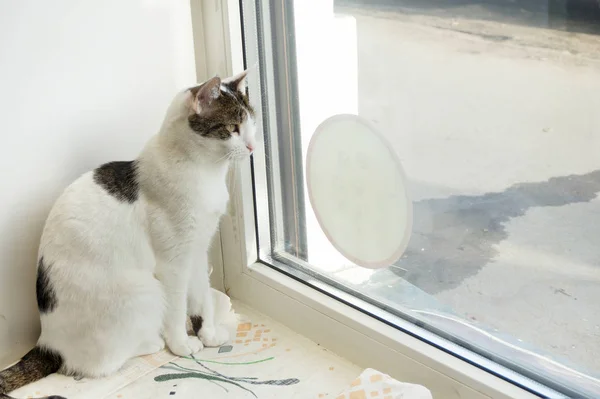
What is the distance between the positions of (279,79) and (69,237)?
55 cm

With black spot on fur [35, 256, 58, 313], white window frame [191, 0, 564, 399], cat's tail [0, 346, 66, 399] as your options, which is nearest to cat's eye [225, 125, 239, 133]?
white window frame [191, 0, 564, 399]

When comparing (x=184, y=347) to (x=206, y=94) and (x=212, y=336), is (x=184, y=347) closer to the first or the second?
(x=212, y=336)

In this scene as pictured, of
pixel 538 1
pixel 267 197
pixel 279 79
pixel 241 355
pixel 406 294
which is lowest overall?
pixel 241 355

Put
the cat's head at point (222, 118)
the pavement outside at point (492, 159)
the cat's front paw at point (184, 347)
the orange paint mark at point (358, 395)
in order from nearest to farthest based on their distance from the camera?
the pavement outside at point (492, 159) → the orange paint mark at point (358, 395) → the cat's head at point (222, 118) → the cat's front paw at point (184, 347)

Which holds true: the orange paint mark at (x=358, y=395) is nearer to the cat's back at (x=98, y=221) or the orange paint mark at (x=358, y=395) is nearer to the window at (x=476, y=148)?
the window at (x=476, y=148)

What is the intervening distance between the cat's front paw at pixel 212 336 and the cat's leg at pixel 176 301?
13 mm

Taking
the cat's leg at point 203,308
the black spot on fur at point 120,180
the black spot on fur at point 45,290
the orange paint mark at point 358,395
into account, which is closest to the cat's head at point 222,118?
the black spot on fur at point 120,180

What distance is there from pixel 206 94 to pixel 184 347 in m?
0.53

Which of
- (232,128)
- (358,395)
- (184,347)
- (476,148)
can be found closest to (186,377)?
(184,347)

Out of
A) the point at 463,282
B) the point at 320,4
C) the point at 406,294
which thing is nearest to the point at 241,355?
the point at 406,294

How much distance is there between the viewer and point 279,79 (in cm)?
137

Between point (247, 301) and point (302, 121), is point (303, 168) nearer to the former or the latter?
point (302, 121)

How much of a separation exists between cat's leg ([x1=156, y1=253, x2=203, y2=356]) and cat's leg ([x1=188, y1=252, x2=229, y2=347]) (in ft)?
0.09

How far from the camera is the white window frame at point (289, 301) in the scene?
3.56ft
